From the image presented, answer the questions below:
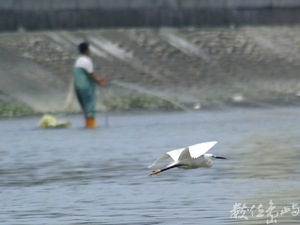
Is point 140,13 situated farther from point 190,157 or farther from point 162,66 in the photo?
point 190,157

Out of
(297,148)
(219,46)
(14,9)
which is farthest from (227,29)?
(297,148)

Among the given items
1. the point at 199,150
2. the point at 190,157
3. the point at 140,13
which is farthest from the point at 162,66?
the point at 199,150

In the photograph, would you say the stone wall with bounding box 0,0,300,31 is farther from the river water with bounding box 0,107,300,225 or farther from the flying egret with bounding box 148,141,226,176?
the flying egret with bounding box 148,141,226,176

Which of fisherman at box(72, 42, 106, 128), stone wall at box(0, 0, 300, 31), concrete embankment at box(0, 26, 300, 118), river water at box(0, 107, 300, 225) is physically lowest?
river water at box(0, 107, 300, 225)

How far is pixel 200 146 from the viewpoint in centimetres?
1212

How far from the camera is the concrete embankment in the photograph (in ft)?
101

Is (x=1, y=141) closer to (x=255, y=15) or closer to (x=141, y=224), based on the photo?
(x=141, y=224)

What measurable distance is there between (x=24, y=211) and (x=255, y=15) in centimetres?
2372

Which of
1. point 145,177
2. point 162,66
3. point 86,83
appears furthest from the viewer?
point 162,66

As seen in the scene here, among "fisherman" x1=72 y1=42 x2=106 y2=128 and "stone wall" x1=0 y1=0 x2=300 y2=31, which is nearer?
"fisherman" x1=72 y1=42 x2=106 y2=128

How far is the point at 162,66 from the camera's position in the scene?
32969mm

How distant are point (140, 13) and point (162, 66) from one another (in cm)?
209

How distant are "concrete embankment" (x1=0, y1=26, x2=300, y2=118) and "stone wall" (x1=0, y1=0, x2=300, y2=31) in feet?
0.98

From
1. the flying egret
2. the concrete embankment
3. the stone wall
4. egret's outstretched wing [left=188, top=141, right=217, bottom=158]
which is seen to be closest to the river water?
the flying egret
